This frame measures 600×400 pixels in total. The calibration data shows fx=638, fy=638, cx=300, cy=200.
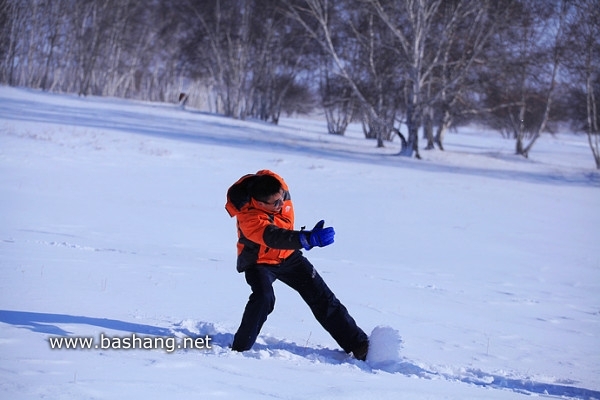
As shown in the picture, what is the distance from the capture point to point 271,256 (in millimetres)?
3871

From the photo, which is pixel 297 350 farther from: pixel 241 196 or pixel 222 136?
pixel 222 136

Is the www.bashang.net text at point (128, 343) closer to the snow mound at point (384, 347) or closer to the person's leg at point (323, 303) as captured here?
the person's leg at point (323, 303)

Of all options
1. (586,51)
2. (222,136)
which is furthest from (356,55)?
(586,51)

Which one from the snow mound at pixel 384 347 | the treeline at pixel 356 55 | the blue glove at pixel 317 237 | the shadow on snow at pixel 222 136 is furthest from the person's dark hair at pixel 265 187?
the treeline at pixel 356 55

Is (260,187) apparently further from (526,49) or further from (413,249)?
(526,49)

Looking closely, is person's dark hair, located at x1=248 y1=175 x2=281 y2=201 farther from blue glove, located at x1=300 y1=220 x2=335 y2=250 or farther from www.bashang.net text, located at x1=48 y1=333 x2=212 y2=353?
www.bashang.net text, located at x1=48 y1=333 x2=212 y2=353

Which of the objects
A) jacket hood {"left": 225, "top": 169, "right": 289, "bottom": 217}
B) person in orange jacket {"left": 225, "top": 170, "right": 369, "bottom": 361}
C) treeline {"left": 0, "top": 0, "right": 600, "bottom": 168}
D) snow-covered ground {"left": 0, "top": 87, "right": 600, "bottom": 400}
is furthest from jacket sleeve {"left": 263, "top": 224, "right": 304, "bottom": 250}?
treeline {"left": 0, "top": 0, "right": 600, "bottom": 168}

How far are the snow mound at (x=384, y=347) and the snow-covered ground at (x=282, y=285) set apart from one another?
0.03 metres

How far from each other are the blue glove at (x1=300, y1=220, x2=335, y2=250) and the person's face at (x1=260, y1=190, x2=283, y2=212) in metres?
0.34

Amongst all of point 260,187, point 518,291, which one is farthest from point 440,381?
point 518,291

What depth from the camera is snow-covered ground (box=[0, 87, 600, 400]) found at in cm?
311

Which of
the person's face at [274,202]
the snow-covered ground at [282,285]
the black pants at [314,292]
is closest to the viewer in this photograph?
the snow-covered ground at [282,285]

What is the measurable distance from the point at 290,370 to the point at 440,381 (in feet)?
2.76

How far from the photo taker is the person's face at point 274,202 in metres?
3.73
